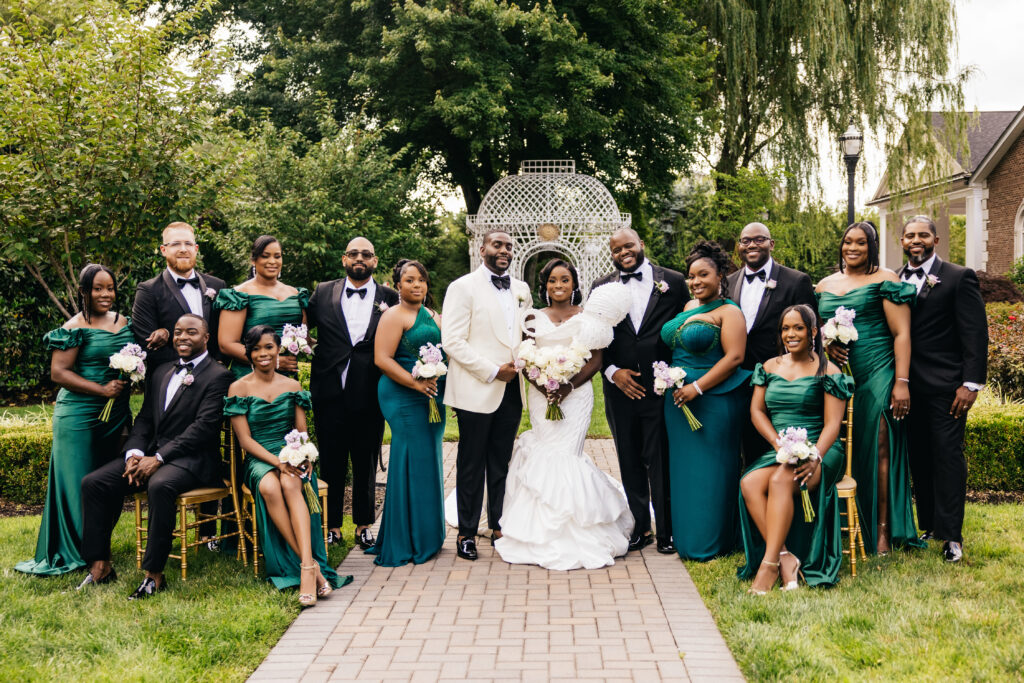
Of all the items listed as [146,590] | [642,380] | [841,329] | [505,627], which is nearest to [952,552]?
[841,329]

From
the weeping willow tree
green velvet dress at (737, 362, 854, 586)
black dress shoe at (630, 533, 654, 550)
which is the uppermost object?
the weeping willow tree

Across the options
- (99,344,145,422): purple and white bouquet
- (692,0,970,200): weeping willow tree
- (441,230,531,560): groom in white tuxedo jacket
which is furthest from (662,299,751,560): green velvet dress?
(692,0,970,200): weeping willow tree

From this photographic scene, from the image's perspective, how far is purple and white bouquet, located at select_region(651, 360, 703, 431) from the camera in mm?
5586

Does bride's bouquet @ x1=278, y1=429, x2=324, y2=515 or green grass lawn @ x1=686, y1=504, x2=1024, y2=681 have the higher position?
bride's bouquet @ x1=278, y1=429, x2=324, y2=515

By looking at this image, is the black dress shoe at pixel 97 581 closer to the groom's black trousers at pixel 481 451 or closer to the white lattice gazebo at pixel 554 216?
the groom's black trousers at pixel 481 451

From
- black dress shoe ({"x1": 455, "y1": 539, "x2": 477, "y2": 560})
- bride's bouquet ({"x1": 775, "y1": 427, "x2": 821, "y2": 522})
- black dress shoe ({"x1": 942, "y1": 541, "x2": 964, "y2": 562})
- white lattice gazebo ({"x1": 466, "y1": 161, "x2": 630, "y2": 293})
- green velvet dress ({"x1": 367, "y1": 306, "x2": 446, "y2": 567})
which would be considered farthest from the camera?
white lattice gazebo ({"x1": 466, "y1": 161, "x2": 630, "y2": 293})

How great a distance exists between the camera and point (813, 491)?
17.2 feet

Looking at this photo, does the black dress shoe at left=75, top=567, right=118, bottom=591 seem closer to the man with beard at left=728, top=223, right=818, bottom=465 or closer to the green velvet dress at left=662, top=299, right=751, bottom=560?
the green velvet dress at left=662, top=299, right=751, bottom=560

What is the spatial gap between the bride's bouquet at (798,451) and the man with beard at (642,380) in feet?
3.70

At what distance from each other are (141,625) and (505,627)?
2.04m

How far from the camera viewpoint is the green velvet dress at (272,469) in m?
5.29

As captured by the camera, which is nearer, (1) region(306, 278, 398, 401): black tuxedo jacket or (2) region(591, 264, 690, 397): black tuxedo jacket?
(2) region(591, 264, 690, 397): black tuxedo jacket

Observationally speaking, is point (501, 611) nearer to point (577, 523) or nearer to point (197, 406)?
point (577, 523)

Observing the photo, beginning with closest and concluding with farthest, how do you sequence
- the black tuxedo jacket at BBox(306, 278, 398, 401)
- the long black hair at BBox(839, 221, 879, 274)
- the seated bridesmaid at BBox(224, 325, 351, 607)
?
the seated bridesmaid at BBox(224, 325, 351, 607), the long black hair at BBox(839, 221, 879, 274), the black tuxedo jacket at BBox(306, 278, 398, 401)
